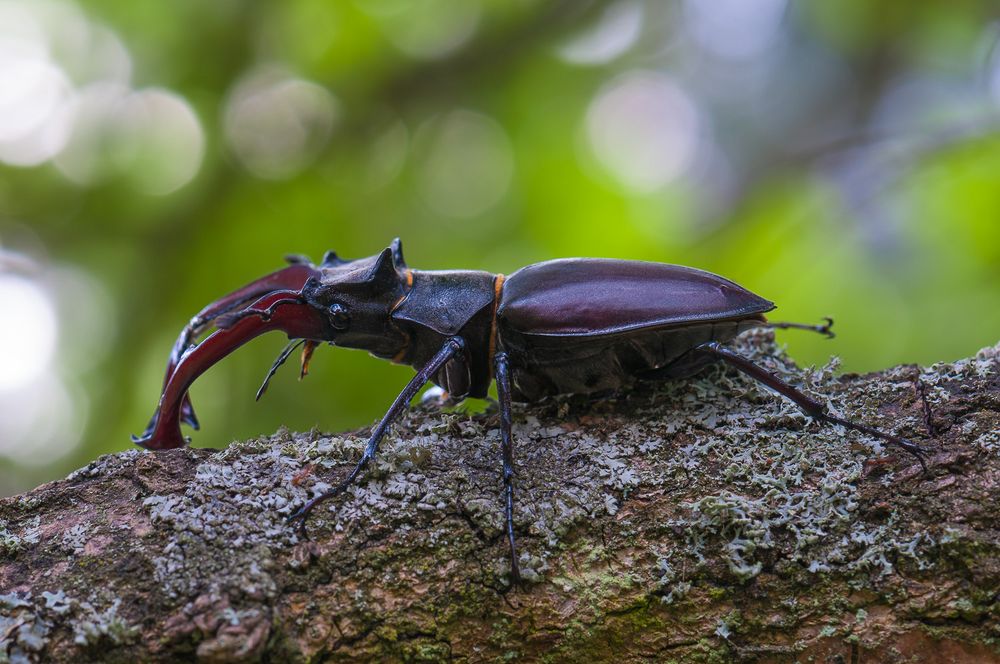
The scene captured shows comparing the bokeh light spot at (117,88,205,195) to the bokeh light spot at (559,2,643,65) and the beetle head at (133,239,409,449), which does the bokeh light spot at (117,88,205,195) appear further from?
the bokeh light spot at (559,2,643,65)

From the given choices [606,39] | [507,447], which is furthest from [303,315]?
[606,39]

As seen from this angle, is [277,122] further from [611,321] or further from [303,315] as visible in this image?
[611,321]

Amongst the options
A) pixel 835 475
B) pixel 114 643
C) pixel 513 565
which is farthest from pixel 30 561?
pixel 835 475

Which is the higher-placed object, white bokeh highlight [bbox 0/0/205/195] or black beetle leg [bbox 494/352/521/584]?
white bokeh highlight [bbox 0/0/205/195]

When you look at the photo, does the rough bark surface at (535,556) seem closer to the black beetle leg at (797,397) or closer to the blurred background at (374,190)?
the black beetle leg at (797,397)

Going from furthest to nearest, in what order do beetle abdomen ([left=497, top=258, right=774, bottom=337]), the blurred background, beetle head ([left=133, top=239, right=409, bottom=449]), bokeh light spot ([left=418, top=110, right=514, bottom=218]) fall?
1. bokeh light spot ([left=418, top=110, right=514, bottom=218])
2. the blurred background
3. beetle abdomen ([left=497, top=258, right=774, bottom=337])
4. beetle head ([left=133, top=239, right=409, bottom=449])

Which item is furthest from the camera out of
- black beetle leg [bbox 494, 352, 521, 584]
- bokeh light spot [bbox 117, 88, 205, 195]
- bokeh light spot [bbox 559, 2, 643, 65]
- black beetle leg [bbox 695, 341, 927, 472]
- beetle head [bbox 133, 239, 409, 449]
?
bokeh light spot [bbox 559, 2, 643, 65]

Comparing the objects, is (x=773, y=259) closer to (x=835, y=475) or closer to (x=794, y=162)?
(x=794, y=162)

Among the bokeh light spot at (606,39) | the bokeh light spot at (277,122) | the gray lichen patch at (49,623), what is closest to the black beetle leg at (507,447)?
the gray lichen patch at (49,623)

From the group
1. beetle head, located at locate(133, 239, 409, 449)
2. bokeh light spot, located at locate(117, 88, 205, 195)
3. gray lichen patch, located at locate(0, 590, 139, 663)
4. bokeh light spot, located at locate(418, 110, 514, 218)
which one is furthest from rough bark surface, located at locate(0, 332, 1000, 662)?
bokeh light spot, located at locate(418, 110, 514, 218)
